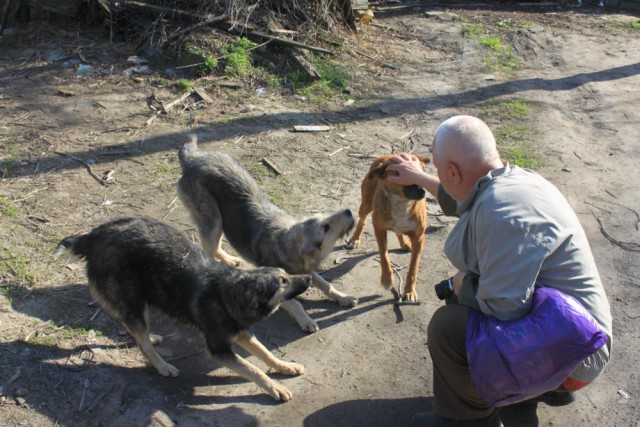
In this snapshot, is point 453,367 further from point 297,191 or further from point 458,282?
point 297,191

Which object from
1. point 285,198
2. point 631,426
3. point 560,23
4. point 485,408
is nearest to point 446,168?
point 485,408

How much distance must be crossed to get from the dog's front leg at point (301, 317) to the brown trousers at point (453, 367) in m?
1.53

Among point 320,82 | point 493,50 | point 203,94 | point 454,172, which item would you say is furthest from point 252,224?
point 493,50

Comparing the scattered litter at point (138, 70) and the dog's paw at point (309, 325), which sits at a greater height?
the scattered litter at point (138, 70)

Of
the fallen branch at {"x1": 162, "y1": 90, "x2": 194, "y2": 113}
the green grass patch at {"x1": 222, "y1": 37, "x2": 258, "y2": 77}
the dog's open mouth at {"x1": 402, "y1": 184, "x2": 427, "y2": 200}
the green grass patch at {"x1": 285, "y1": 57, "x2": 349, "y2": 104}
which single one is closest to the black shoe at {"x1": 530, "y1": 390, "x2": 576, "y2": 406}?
the dog's open mouth at {"x1": 402, "y1": 184, "x2": 427, "y2": 200}

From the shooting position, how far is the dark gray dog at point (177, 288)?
4398mm

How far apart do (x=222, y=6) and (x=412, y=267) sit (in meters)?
6.29

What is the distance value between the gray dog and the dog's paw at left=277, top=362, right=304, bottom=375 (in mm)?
537

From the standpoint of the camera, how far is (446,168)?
12.0ft

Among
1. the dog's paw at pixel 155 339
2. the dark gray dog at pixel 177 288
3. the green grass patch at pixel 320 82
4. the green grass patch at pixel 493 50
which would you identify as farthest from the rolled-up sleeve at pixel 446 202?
the green grass patch at pixel 493 50

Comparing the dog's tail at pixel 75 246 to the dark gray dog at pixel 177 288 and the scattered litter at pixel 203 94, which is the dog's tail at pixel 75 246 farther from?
the scattered litter at pixel 203 94

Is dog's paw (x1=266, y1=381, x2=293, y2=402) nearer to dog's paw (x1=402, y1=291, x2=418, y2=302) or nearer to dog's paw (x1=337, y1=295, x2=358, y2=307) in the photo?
dog's paw (x1=337, y1=295, x2=358, y2=307)

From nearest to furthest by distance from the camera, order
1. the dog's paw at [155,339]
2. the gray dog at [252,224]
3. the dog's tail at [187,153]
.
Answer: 1. the dog's paw at [155,339]
2. the gray dog at [252,224]
3. the dog's tail at [187,153]

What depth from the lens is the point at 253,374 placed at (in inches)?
174
